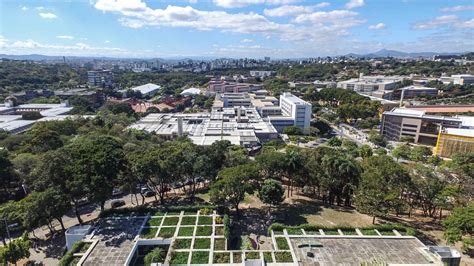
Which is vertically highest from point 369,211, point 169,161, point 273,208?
point 169,161

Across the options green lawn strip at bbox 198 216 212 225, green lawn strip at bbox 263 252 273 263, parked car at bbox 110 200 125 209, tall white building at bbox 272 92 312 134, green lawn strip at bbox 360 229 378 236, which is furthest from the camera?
tall white building at bbox 272 92 312 134

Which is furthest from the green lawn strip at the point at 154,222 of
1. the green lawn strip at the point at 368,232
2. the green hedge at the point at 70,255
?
the green lawn strip at the point at 368,232

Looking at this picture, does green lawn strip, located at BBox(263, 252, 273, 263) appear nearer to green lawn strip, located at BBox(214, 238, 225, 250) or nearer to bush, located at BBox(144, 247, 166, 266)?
green lawn strip, located at BBox(214, 238, 225, 250)

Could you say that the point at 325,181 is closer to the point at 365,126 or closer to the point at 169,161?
the point at 169,161

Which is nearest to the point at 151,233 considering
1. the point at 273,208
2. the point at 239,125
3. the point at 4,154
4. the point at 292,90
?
the point at 273,208

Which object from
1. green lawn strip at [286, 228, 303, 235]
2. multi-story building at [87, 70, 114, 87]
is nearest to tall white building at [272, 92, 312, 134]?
green lawn strip at [286, 228, 303, 235]
